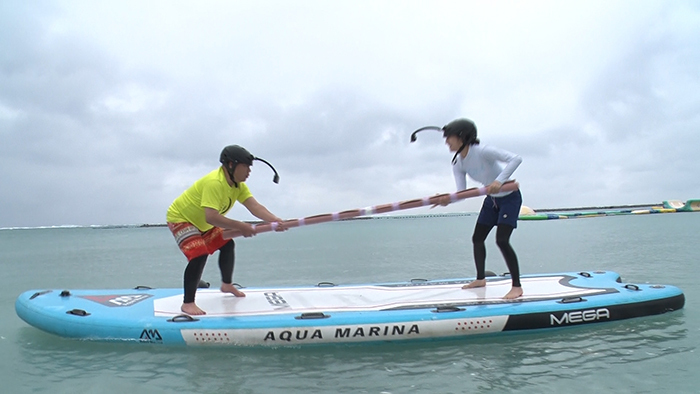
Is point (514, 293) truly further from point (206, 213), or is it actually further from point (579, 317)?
point (206, 213)

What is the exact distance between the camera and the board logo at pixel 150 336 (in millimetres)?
5594

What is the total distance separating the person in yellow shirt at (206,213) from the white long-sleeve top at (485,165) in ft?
8.95

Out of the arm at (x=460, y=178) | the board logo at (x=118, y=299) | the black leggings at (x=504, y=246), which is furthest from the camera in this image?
the arm at (x=460, y=178)

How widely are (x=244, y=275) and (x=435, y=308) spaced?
12.6 metres

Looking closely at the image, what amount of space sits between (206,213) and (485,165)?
12.8 ft

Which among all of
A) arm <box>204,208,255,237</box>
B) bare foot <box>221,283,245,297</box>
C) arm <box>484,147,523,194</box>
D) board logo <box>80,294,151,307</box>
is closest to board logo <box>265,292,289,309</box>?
bare foot <box>221,283,245,297</box>

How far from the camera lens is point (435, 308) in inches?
232

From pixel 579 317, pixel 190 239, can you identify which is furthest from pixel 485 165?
pixel 190 239

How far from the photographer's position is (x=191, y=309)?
602cm

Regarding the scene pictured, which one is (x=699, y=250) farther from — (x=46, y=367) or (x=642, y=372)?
(x=46, y=367)

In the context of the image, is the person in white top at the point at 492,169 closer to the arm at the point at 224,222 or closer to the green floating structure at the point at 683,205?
the arm at the point at 224,222

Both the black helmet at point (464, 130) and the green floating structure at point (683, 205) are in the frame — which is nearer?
the black helmet at point (464, 130)

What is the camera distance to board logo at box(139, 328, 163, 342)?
5.59m

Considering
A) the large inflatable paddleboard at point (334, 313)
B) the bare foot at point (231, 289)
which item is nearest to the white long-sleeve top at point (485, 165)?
the large inflatable paddleboard at point (334, 313)
